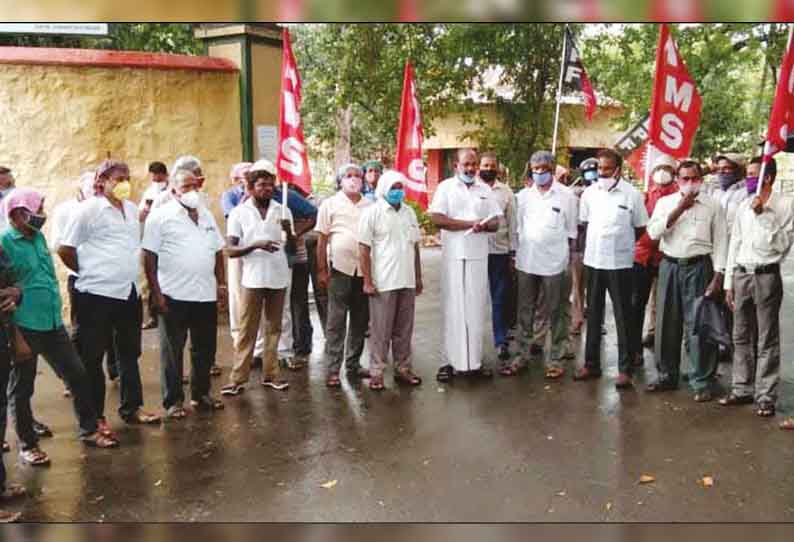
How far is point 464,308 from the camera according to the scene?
20.4 feet

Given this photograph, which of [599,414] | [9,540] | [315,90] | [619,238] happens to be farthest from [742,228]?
[315,90]

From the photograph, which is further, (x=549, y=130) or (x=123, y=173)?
(x=549, y=130)

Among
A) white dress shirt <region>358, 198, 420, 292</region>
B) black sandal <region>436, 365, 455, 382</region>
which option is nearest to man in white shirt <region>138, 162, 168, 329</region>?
white dress shirt <region>358, 198, 420, 292</region>

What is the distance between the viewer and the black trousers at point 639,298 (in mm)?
6191

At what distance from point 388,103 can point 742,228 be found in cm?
973

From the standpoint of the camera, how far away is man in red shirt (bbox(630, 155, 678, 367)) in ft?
21.0

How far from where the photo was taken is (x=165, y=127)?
27.6 ft

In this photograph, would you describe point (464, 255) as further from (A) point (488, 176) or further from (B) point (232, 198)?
(B) point (232, 198)

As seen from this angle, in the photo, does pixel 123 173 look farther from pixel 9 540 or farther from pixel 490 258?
pixel 490 258

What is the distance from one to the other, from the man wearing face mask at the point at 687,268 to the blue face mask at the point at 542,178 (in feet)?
3.10

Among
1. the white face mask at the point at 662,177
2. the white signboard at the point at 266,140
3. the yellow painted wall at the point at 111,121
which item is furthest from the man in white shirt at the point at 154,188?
the white face mask at the point at 662,177

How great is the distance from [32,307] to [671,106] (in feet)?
16.6

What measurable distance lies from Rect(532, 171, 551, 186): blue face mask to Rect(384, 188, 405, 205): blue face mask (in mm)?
1202

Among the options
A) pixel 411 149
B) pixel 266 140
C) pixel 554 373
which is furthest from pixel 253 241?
pixel 266 140
